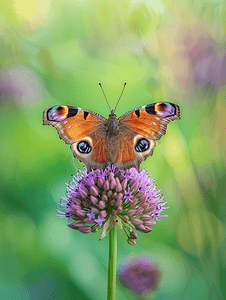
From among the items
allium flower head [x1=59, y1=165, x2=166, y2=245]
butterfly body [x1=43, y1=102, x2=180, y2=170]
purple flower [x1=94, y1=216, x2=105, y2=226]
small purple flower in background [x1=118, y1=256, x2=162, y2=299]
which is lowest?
small purple flower in background [x1=118, y1=256, x2=162, y2=299]

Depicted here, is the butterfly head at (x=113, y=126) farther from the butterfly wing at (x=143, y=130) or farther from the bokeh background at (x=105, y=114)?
the bokeh background at (x=105, y=114)

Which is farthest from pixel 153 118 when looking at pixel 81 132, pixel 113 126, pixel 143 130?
pixel 81 132

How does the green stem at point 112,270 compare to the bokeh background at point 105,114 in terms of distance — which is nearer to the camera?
the green stem at point 112,270

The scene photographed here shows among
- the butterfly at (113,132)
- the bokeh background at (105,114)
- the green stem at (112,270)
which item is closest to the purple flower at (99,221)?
the green stem at (112,270)

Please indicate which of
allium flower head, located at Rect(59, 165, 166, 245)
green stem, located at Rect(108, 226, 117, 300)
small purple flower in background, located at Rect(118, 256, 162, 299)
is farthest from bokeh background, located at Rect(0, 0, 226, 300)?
green stem, located at Rect(108, 226, 117, 300)

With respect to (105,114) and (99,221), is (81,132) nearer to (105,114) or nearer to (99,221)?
(99,221)

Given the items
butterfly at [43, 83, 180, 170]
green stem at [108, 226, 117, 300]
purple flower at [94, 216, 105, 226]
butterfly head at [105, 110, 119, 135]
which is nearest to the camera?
green stem at [108, 226, 117, 300]

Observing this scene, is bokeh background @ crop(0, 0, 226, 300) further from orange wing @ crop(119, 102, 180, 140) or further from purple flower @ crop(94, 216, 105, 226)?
purple flower @ crop(94, 216, 105, 226)
